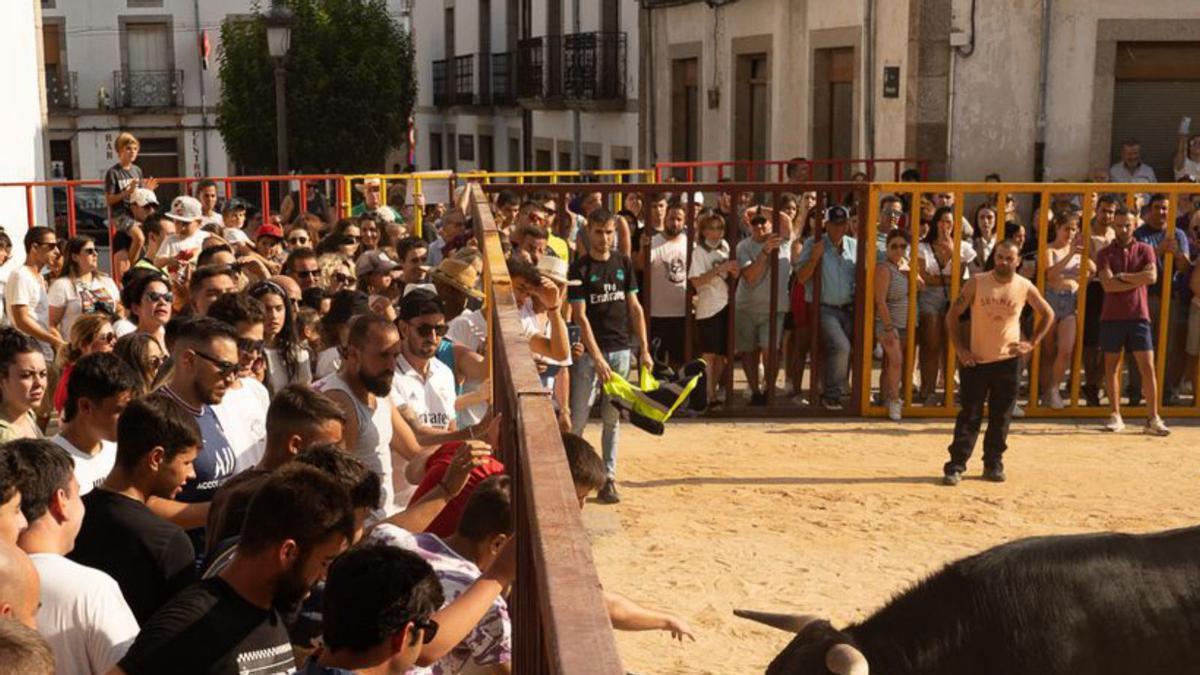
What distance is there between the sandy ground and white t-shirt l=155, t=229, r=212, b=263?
324 cm

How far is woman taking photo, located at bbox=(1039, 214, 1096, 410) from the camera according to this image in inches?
499

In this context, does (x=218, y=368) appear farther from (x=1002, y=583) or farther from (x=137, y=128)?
(x=137, y=128)

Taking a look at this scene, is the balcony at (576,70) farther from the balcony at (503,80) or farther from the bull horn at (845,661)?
the bull horn at (845,661)

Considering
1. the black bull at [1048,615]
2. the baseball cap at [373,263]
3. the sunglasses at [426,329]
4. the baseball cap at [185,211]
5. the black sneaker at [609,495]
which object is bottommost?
the black sneaker at [609,495]

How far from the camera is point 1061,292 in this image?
41.8 feet

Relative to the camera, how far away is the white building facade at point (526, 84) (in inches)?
1091

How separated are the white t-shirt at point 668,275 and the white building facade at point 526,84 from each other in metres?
14.5

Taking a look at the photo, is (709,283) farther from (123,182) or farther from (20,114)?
(20,114)

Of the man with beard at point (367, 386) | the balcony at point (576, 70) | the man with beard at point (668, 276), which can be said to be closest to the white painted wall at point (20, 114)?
the man with beard at point (668, 276)

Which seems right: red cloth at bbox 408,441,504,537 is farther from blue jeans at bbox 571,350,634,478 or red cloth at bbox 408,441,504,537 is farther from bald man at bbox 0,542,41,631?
blue jeans at bbox 571,350,634,478

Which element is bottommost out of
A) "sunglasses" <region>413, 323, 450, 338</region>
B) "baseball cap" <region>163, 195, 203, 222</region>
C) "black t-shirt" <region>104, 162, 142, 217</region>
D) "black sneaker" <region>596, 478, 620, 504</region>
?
"black sneaker" <region>596, 478, 620, 504</region>

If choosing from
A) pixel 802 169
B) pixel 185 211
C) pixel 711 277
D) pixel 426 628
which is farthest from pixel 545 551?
pixel 802 169

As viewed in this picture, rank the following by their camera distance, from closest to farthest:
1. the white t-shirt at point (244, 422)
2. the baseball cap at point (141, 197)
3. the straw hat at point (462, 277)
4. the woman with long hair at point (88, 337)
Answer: the white t-shirt at point (244, 422) < the woman with long hair at point (88, 337) < the straw hat at point (462, 277) < the baseball cap at point (141, 197)

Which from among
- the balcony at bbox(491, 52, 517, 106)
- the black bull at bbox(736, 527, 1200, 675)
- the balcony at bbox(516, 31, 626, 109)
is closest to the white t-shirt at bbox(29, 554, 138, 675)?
the black bull at bbox(736, 527, 1200, 675)
